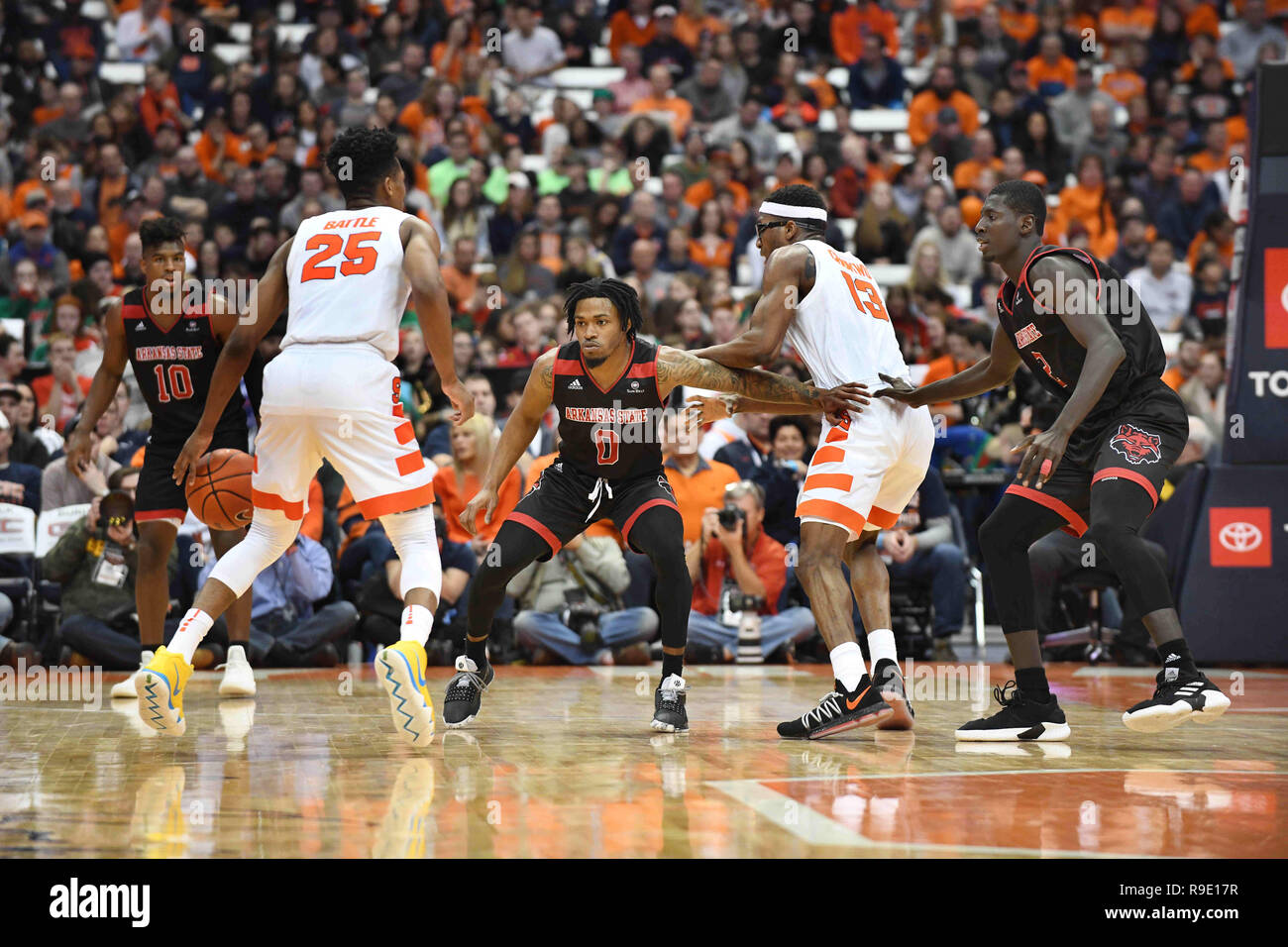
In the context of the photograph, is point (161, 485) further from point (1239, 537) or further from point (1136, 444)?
point (1239, 537)

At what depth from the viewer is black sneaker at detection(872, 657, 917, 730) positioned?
210 inches

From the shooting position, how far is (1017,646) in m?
5.20

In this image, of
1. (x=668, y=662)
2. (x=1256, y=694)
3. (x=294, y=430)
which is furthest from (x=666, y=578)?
(x=1256, y=694)

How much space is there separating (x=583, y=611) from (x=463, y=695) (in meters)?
3.22

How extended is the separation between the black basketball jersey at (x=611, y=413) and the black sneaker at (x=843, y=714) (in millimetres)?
1153

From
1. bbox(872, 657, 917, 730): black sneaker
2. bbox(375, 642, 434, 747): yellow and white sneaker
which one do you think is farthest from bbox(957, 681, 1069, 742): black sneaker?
bbox(375, 642, 434, 747): yellow and white sneaker

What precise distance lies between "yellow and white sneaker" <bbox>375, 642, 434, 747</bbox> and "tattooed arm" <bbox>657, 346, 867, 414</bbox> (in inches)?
57.7

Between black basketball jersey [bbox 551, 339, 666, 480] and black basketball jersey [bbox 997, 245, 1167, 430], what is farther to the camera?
black basketball jersey [bbox 551, 339, 666, 480]

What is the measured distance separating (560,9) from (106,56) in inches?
202

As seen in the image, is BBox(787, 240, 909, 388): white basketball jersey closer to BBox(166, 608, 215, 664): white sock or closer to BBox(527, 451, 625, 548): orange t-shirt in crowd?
BBox(166, 608, 215, 664): white sock

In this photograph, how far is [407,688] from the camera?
460cm

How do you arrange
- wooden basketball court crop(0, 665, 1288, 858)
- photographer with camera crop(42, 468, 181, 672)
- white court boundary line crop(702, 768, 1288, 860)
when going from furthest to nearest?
photographer with camera crop(42, 468, 181, 672) → wooden basketball court crop(0, 665, 1288, 858) → white court boundary line crop(702, 768, 1288, 860)

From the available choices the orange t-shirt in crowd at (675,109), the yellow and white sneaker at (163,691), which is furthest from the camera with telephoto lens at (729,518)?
the orange t-shirt in crowd at (675,109)

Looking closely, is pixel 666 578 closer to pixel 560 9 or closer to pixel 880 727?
pixel 880 727
